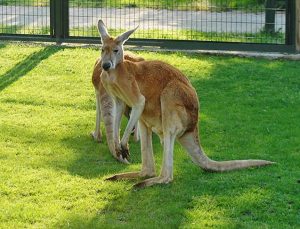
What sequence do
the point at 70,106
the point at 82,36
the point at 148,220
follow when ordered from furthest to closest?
the point at 82,36
the point at 70,106
the point at 148,220

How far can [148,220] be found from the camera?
630cm

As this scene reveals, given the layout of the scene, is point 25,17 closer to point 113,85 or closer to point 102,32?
point 102,32

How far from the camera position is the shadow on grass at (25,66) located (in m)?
10.7

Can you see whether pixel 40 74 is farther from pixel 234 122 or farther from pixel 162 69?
pixel 162 69

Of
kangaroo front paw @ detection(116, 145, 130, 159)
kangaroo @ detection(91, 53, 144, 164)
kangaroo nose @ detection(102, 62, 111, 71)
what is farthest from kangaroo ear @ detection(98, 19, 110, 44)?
kangaroo front paw @ detection(116, 145, 130, 159)

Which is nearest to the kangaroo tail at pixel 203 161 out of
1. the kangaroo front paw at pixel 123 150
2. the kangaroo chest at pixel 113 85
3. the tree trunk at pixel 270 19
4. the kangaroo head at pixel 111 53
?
the kangaroo front paw at pixel 123 150

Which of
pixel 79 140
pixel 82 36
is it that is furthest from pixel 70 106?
pixel 82 36

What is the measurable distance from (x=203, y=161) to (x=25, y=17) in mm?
Answer: 6907

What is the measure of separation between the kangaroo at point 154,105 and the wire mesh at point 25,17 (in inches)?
217

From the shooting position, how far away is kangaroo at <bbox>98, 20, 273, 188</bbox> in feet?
23.0

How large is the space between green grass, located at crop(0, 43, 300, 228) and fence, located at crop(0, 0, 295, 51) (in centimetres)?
44

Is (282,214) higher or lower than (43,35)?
lower

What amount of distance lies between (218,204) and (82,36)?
20.3 feet

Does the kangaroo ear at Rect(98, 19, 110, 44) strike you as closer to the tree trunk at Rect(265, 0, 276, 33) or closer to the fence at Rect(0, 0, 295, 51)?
the fence at Rect(0, 0, 295, 51)
